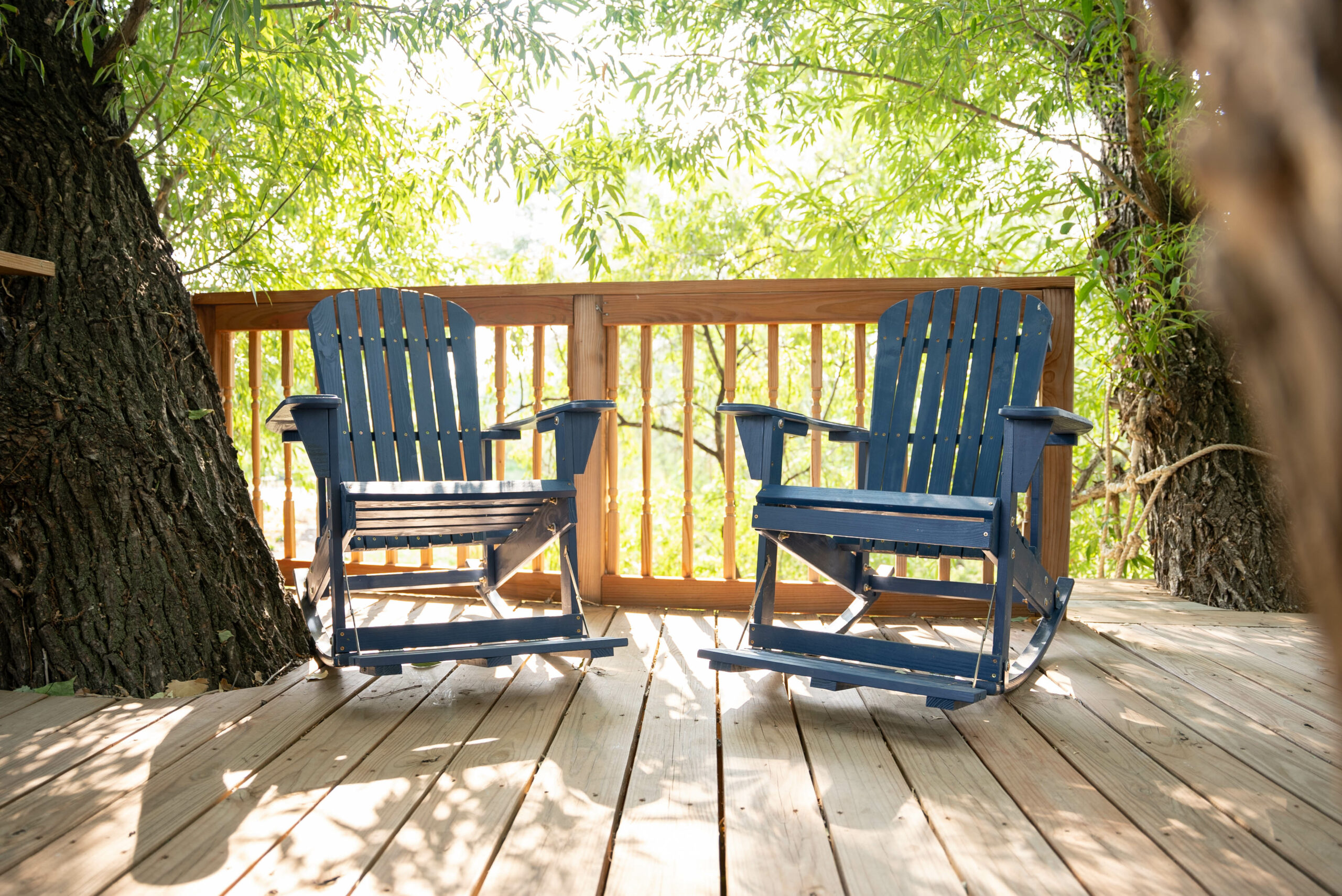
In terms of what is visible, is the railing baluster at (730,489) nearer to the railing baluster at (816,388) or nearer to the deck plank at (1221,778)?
the railing baluster at (816,388)

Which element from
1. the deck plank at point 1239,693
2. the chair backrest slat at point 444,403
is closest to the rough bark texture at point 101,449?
the chair backrest slat at point 444,403

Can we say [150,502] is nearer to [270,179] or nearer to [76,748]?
[76,748]

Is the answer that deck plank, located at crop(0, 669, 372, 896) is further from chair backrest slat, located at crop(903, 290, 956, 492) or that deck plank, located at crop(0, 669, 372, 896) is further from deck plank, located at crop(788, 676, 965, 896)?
chair backrest slat, located at crop(903, 290, 956, 492)

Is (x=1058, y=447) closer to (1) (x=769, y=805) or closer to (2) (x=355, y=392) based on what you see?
(1) (x=769, y=805)

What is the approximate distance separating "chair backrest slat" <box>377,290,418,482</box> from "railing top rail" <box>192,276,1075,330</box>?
14.3 inches

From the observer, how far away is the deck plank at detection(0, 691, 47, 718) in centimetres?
196

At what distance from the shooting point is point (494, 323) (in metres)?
3.09

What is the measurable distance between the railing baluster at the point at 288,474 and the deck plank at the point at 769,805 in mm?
1908

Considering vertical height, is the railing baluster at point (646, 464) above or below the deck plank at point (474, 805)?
above

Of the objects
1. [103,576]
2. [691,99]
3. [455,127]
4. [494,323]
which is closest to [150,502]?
[103,576]

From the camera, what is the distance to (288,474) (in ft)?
11.1

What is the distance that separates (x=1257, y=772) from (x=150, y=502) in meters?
2.43

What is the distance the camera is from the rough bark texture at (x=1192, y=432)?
11.5 ft

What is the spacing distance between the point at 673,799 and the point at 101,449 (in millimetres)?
1610
